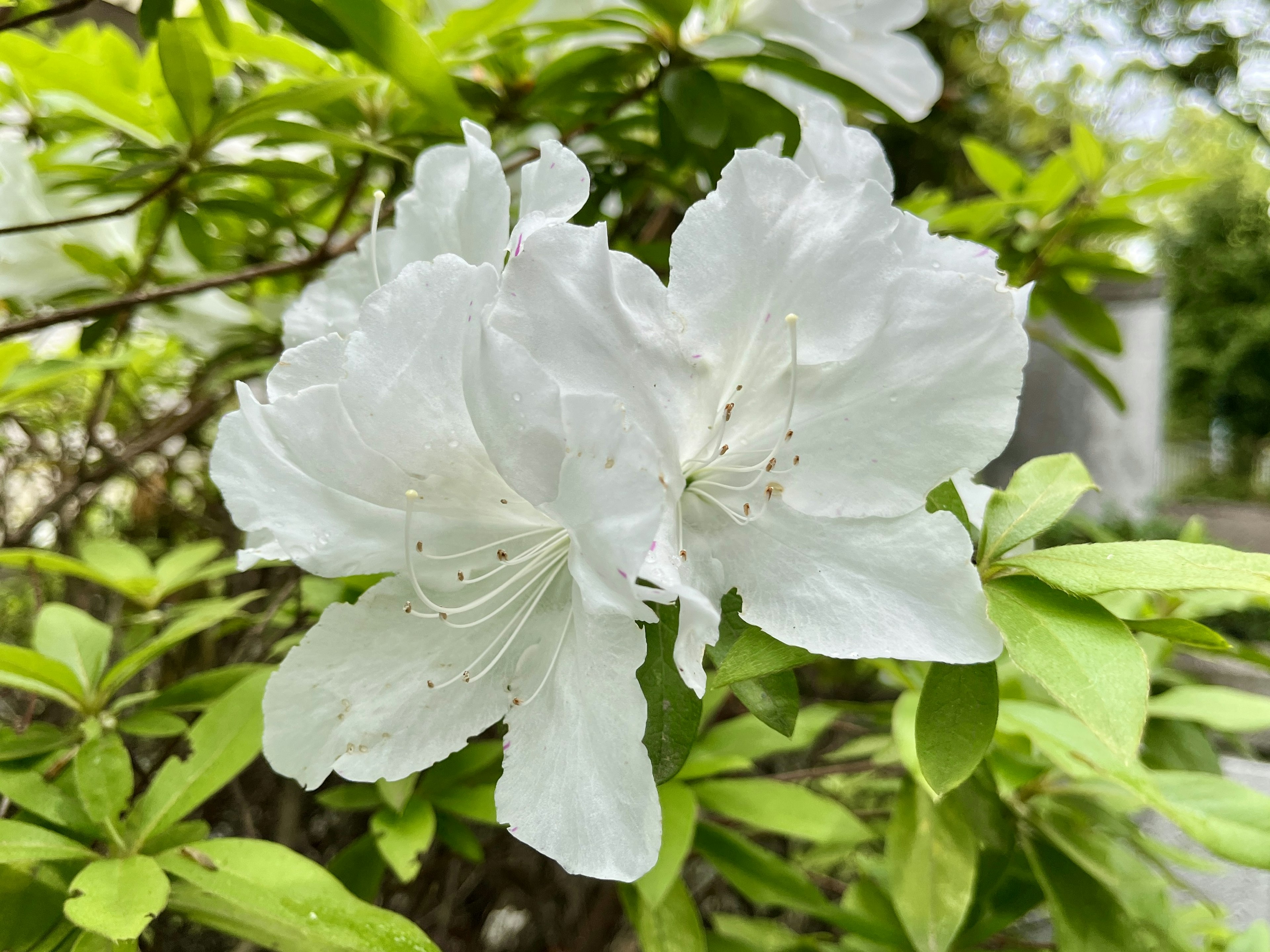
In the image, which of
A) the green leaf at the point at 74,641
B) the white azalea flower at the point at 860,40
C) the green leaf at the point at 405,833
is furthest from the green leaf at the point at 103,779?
the white azalea flower at the point at 860,40

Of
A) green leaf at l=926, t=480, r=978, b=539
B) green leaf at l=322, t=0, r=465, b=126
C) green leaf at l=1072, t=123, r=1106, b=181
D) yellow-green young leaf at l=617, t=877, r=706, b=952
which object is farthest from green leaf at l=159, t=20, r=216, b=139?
green leaf at l=1072, t=123, r=1106, b=181

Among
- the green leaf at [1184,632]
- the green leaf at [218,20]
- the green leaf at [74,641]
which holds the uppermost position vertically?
the green leaf at [218,20]

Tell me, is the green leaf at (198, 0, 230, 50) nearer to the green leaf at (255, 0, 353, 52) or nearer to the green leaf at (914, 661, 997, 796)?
the green leaf at (255, 0, 353, 52)

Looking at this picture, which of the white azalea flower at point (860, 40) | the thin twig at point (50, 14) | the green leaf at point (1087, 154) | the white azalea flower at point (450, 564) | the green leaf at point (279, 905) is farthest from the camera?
the green leaf at point (1087, 154)

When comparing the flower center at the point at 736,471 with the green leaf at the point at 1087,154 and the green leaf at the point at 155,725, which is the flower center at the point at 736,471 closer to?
the green leaf at the point at 155,725

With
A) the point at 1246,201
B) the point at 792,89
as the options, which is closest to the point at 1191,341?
the point at 1246,201

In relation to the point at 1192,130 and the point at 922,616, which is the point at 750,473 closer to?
the point at 922,616
